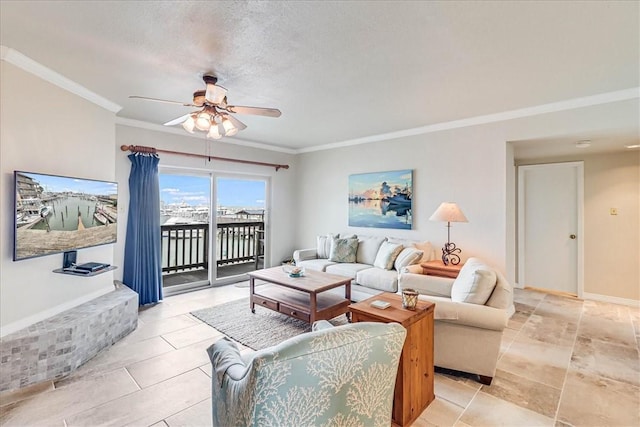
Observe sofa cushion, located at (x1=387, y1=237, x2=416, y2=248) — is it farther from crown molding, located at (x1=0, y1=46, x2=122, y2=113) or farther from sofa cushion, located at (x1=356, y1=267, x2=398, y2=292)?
crown molding, located at (x1=0, y1=46, x2=122, y2=113)

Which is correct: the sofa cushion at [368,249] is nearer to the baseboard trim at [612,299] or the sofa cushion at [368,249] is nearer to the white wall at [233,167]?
the white wall at [233,167]

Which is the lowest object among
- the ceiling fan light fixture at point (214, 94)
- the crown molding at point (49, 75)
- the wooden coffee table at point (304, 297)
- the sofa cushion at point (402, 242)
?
the wooden coffee table at point (304, 297)

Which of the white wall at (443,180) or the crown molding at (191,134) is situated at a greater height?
the crown molding at (191,134)

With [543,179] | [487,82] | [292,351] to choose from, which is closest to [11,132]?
[292,351]

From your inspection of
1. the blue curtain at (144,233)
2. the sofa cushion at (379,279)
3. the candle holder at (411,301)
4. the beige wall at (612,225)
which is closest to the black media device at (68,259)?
the blue curtain at (144,233)

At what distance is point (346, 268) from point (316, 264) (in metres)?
0.55

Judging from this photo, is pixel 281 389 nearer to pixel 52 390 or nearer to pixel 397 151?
pixel 52 390

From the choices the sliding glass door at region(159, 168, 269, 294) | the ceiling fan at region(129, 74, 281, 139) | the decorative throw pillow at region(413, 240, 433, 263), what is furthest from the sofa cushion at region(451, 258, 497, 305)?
the sliding glass door at region(159, 168, 269, 294)

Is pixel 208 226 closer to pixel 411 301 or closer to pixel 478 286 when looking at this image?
pixel 411 301

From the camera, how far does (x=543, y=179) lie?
16.8ft

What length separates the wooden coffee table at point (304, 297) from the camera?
3.29 metres

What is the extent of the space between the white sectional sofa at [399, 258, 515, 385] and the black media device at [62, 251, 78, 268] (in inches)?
129

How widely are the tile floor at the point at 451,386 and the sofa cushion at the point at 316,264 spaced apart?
179cm

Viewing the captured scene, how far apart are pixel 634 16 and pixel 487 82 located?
1068mm
